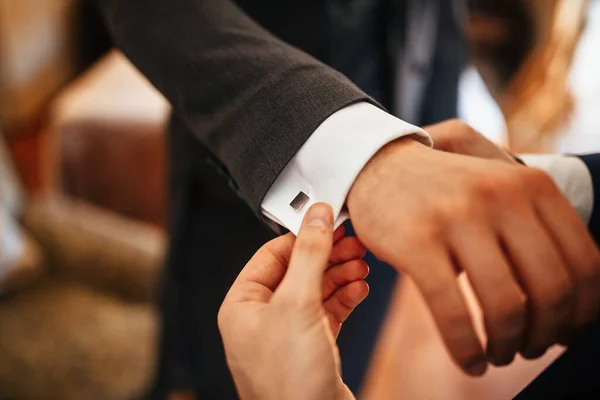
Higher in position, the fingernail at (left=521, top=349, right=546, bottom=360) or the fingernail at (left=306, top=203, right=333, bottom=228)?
the fingernail at (left=306, top=203, right=333, bottom=228)

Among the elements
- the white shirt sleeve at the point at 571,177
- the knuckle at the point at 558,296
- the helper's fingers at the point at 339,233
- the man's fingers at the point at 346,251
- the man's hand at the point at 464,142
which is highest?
the man's hand at the point at 464,142

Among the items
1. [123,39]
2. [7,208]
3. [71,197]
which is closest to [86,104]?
[71,197]

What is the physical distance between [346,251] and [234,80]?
0.48ft

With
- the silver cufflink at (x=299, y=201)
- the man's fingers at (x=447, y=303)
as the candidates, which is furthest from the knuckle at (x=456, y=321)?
the silver cufflink at (x=299, y=201)

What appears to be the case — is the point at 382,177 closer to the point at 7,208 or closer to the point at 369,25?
the point at 369,25

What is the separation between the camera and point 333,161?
0.31 metres

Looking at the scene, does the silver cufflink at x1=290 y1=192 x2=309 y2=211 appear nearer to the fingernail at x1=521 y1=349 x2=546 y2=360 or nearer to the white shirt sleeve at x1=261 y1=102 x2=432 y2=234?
the white shirt sleeve at x1=261 y1=102 x2=432 y2=234

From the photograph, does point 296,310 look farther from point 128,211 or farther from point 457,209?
point 128,211

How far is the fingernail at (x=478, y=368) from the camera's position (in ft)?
0.82

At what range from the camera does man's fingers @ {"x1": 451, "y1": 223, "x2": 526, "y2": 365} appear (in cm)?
23

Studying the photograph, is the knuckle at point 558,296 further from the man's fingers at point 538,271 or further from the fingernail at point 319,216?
the fingernail at point 319,216

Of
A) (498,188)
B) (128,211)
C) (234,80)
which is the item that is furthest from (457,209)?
(128,211)

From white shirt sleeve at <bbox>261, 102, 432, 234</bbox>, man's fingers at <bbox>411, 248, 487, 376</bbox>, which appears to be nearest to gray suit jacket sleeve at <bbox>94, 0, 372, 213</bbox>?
white shirt sleeve at <bbox>261, 102, 432, 234</bbox>

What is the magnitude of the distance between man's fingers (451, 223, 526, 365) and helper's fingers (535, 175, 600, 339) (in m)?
0.02
